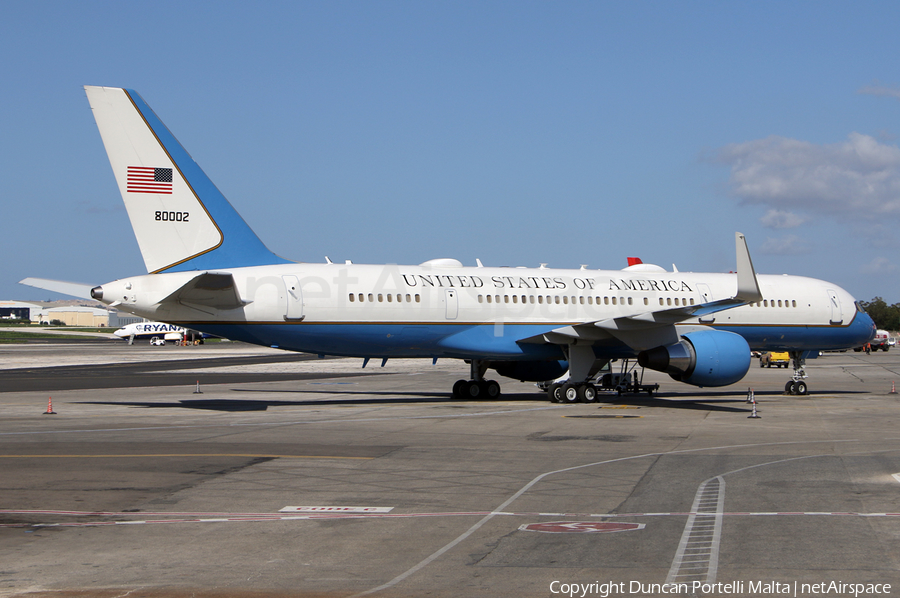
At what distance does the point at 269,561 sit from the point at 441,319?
19.0 metres

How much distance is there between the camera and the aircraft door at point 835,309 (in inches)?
1292

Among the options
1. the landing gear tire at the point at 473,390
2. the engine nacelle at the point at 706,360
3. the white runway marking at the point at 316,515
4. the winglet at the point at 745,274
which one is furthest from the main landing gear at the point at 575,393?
the white runway marking at the point at 316,515

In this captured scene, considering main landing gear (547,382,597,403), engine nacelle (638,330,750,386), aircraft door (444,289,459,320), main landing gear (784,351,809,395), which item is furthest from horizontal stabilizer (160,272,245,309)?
main landing gear (784,351,809,395)

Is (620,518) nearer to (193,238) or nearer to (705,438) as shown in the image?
(705,438)

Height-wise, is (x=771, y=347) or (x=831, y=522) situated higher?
(x=771, y=347)

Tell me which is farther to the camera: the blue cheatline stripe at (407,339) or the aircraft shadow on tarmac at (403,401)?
the aircraft shadow on tarmac at (403,401)

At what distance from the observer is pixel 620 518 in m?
10.2

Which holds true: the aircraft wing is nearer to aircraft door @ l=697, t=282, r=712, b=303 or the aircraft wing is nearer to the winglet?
the winglet

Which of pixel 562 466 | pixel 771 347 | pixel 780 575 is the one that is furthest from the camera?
pixel 771 347

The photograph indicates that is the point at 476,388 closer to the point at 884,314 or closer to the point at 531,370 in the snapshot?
the point at 531,370

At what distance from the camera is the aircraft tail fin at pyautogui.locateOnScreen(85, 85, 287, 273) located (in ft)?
77.3

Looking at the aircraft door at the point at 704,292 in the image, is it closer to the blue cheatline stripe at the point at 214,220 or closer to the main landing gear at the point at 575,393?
the main landing gear at the point at 575,393

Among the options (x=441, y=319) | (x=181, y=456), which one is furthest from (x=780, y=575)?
(x=441, y=319)

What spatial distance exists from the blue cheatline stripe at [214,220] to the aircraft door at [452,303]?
5.30 m
